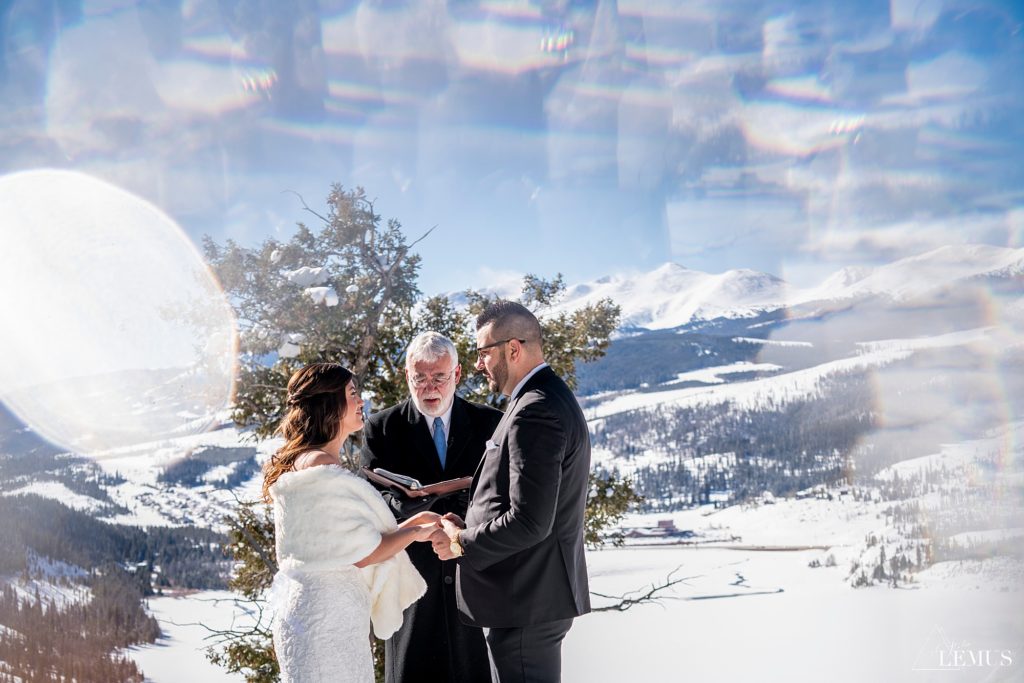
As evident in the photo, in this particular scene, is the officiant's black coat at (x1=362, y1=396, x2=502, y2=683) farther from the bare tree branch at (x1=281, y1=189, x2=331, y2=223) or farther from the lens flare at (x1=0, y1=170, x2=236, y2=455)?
the lens flare at (x1=0, y1=170, x2=236, y2=455)

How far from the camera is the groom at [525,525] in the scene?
191 cm

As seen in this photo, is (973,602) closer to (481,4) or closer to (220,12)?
(481,4)

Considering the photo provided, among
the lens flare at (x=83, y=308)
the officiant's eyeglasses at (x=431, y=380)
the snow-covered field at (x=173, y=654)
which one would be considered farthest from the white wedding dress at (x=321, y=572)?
the snow-covered field at (x=173, y=654)

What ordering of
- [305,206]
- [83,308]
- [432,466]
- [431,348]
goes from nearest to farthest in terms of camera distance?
1. [431,348]
2. [432,466]
3. [305,206]
4. [83,308]

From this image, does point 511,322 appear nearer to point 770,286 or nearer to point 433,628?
point 433,628

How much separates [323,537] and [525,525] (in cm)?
61

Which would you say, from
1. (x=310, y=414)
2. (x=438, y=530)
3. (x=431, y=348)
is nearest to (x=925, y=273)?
(x=431, y=348)

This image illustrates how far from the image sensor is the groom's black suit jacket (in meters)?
1.91

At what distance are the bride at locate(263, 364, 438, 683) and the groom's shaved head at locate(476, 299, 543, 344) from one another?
1.72 ft

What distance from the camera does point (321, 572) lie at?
1.98 meters

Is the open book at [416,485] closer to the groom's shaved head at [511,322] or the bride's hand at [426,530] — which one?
the bride's hand at [426,530]

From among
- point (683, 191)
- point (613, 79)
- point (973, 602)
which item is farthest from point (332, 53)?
point (683, 191)

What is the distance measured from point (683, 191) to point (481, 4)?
2234cm

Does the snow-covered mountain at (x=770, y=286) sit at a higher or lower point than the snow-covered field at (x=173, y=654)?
higher
